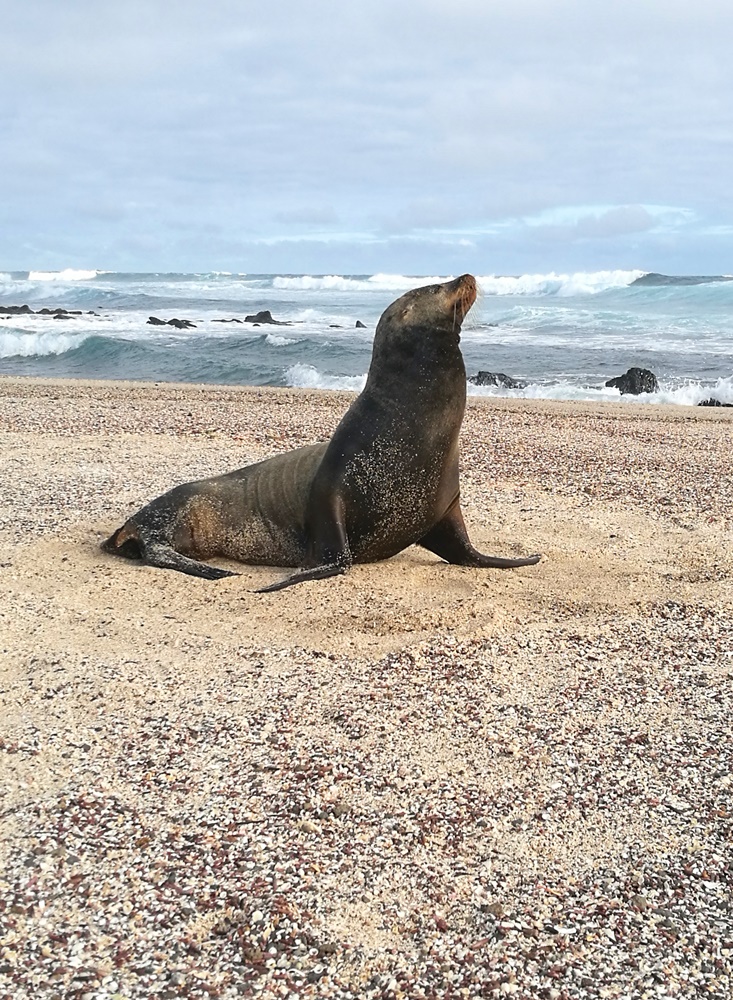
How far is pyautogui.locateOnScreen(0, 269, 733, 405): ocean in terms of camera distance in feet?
78.6

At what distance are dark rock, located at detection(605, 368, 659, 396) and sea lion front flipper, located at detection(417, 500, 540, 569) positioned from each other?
51.5 feet

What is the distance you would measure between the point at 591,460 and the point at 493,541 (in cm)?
339

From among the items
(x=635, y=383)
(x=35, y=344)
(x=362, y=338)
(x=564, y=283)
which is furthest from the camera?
(x=564, y=283)

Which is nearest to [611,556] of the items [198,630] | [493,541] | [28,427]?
[493,541]

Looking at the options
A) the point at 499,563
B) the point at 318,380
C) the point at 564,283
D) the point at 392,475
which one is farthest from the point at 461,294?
the point at 564,283

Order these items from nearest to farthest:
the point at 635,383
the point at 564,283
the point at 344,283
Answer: the point at 635,383
the point at 564,283
the point at 344,283

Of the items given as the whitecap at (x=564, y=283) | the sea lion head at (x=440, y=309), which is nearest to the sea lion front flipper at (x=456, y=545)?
the sea lion head at (x=440, y=309)

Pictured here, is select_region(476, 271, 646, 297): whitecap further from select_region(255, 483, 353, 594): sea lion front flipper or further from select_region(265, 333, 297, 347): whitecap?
select_region(255, 483, 353, 594): sea lion front flipper

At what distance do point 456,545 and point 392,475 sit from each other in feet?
2.11

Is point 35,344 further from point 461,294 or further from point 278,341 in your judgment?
point 461,294

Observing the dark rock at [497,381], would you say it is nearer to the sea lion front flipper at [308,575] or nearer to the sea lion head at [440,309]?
the sea lion head at [440,309]

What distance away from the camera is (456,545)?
18.2ft

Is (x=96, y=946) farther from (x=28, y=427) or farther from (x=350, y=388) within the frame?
(x=350, y=388)

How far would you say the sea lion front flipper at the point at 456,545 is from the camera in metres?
5.54
